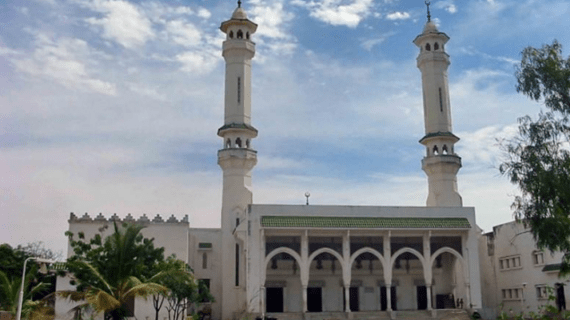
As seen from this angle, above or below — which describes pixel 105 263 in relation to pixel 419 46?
below

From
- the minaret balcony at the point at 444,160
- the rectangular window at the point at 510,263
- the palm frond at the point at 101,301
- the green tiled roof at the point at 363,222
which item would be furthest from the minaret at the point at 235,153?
the rectangular window at the point at 510,263

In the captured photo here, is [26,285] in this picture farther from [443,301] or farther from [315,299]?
[443,301]

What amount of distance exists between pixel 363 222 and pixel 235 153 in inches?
384

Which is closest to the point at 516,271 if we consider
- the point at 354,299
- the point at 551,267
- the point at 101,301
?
the point at 551,267

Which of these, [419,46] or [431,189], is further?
[419,46]

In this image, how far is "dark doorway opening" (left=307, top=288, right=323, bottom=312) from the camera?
36531mm

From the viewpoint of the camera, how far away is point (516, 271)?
37781 millimetres

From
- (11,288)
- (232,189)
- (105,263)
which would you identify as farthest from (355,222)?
(11,288)

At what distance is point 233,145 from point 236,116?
1.97 meters

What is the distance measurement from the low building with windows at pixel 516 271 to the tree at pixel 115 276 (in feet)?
68.1

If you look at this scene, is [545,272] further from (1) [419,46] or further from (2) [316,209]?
(1) [419,46]

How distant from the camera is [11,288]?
25422mm

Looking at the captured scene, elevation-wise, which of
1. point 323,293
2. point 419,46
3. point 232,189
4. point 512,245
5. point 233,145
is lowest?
point 323,293

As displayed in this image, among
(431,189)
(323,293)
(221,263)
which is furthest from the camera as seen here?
(431,189)
